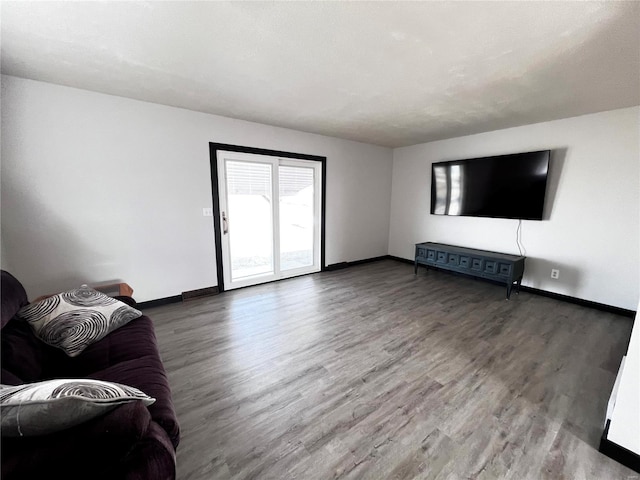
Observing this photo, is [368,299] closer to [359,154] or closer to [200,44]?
[359,154]

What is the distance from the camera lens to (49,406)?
28.1 inches

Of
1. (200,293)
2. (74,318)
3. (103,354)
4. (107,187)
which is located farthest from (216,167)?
(103,354)

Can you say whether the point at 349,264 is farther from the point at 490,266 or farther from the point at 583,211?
the point at 583,211

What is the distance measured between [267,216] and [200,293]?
1.41 m

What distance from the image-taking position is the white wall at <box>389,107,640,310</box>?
9.41ft

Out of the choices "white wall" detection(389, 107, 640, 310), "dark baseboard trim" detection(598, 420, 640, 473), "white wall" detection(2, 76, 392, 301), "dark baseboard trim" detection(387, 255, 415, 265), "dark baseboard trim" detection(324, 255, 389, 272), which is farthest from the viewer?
"dark baseboard trim" detection(387, 255, 415, 265)

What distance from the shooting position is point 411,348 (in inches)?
91.4

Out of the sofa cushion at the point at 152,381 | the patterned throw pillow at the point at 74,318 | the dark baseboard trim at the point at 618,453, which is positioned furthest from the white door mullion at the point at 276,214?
the dark baseboard trim at the point at 618,453

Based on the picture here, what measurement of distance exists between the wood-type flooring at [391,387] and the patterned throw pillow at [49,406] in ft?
2.66

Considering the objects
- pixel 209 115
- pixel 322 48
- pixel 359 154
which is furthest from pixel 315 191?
pixel 322 48

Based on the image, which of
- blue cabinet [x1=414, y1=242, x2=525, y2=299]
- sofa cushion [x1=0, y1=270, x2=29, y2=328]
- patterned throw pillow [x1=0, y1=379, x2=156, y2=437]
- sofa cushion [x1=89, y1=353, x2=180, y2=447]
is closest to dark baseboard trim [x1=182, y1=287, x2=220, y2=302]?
sofa cushion [x1=0, y1=270, x2=29, y2=328]

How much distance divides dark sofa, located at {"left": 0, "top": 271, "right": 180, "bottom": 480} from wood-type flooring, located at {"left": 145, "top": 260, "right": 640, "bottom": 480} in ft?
1.57

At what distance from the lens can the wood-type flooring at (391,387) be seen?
1.35 m

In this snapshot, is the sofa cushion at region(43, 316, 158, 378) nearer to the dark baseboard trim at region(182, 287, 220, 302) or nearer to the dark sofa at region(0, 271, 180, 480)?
the dark sofa at region(0, 271, 180, 480)
